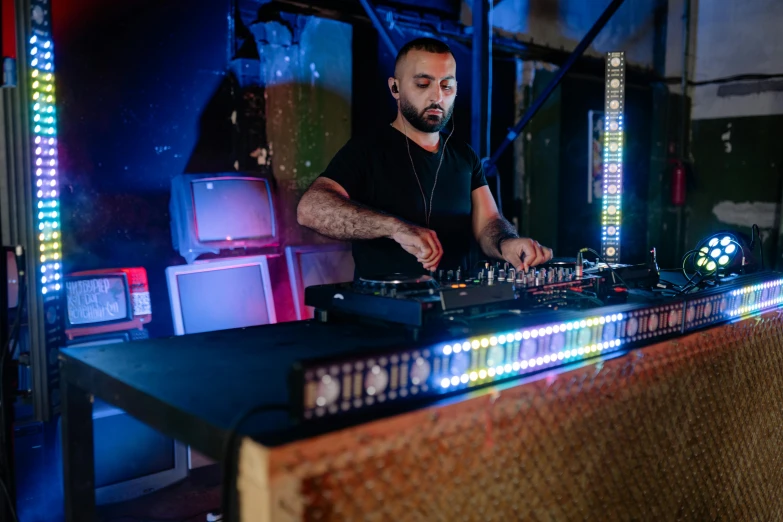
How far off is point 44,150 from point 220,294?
1.91 m

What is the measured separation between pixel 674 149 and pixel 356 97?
4.72 meters

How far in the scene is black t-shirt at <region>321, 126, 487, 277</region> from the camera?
2.44m

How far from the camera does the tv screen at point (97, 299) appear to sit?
3.09 metres

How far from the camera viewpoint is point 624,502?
1.53 meters

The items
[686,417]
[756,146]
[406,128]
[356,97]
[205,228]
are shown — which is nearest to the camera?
[686,417]

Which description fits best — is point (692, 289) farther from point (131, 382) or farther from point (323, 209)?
point (131, 382)

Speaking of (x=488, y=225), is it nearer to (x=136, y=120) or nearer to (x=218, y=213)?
(x=218, y=213)

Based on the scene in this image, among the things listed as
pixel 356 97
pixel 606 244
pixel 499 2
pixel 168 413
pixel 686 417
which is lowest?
pixel 686 417

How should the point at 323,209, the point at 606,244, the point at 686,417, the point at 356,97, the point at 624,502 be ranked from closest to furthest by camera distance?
the point at 624,502
the point at 686,417
the point at 323,209
the point at 606,244
the point at 356,97

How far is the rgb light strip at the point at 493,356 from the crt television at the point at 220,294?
222 centimetres

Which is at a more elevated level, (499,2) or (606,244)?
(499,2)

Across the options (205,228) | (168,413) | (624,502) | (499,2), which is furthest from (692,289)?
(499,2)

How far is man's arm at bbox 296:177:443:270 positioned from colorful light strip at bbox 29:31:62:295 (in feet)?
2.48

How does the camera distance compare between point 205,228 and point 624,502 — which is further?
point 205,228
